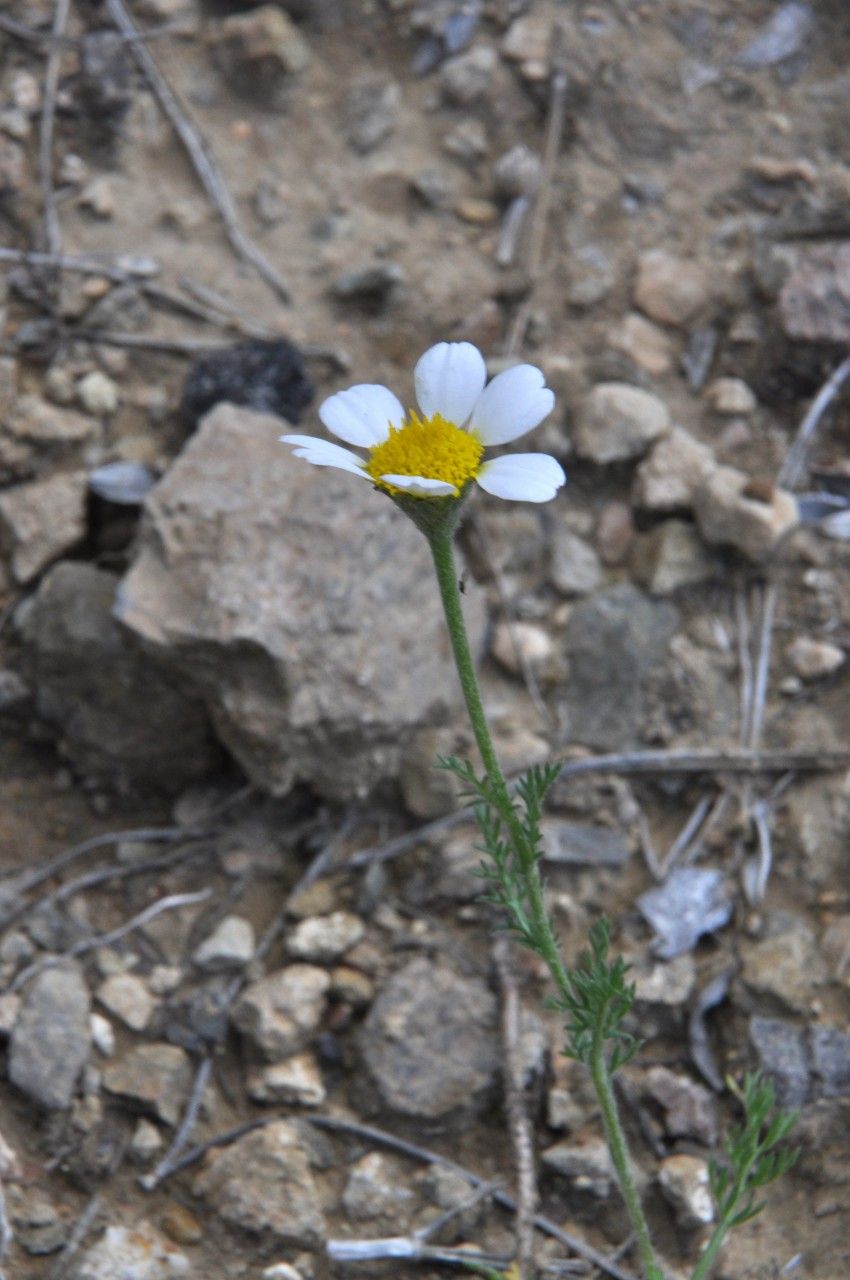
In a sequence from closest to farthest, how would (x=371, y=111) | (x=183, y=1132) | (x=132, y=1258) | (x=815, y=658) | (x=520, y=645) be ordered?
(x=132, y=1258) → (x=183, y=1132) → (x=815, y=658) → (x=520, y=645) → (x=371, y=111)

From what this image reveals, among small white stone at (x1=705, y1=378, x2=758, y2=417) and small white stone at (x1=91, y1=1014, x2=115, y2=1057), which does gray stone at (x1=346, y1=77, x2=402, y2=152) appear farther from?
small white stone at (x1=91, y1=1014, x2=115, y2=1057)

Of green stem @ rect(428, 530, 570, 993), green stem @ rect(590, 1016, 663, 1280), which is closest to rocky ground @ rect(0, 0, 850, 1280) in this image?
green stem @ rect(590, 1016, 663, 1280)

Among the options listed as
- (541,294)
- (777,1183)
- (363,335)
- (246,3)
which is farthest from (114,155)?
(777,1183)

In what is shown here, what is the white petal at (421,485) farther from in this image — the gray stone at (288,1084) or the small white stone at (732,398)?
the small white stone at (732,398)

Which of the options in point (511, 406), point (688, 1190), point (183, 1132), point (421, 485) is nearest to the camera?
point (421, 485)

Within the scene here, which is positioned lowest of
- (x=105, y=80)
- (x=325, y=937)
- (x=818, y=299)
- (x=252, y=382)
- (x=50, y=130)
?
(x=325, y=937)

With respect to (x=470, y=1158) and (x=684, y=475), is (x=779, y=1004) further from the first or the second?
(x=684, y=475)

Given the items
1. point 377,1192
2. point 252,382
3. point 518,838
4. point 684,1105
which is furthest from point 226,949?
point 252,382

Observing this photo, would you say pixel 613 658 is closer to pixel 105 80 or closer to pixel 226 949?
pixel 226 949
